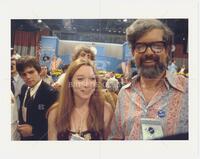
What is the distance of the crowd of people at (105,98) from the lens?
2.51m

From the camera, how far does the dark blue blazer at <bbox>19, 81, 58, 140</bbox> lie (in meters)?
2.55

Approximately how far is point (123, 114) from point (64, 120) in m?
0.46

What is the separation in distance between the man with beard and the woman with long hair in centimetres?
12

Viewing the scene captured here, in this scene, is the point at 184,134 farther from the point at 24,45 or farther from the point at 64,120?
the point at 24,45

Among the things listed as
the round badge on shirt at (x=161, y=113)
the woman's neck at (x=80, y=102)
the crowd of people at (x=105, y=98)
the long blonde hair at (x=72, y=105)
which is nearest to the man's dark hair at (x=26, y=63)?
the crowd of people at (x=105, y=98)

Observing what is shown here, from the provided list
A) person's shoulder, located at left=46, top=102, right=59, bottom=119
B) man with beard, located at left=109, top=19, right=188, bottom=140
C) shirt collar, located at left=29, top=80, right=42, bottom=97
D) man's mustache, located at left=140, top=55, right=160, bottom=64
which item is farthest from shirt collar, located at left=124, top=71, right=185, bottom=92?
shirt collar, located at left=29, top=80, right=42, bottom=97

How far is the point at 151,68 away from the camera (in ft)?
8.23

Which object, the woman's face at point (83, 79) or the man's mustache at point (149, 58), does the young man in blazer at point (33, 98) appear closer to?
the woman's face at point (83, 79)

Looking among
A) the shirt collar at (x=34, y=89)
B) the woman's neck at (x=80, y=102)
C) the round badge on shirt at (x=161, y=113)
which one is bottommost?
the round badge on shirt at (x=161, y=113)

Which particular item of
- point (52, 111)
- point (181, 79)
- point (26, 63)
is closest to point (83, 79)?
point (52, 111)

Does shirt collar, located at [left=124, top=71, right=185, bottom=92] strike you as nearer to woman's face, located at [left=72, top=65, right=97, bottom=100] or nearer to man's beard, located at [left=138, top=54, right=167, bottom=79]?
man's beard, located at [left=138, top=54, right=167, bottom=79]
